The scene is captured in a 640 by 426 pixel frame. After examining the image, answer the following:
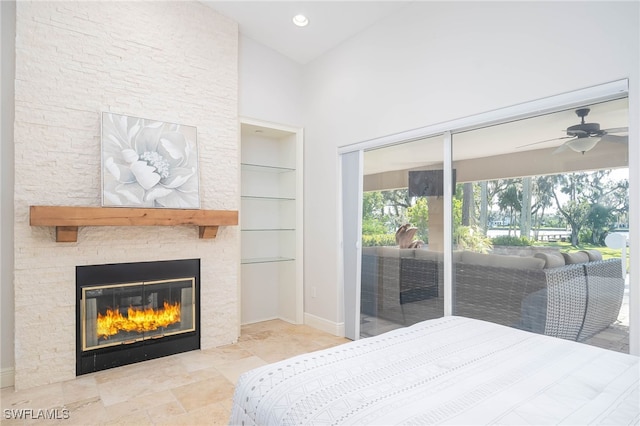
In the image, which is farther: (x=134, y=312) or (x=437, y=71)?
(x=134, y=312)

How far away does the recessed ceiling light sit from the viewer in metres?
3.55

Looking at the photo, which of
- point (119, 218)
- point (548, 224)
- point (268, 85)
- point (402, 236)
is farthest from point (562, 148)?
point (119, 218)

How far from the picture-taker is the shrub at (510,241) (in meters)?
2.48

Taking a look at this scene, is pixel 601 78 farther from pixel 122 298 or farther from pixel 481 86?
pixel 122 298

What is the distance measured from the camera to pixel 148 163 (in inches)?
122

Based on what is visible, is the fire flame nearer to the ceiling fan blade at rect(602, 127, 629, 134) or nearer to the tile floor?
the tile floor

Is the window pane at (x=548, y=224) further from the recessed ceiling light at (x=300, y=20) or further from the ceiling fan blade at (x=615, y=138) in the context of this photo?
the recessed ceiling light at (x=300, y=20)

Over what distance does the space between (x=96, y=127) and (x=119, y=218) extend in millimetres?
784

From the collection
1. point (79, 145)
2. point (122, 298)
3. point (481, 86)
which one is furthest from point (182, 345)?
point (481, 86)

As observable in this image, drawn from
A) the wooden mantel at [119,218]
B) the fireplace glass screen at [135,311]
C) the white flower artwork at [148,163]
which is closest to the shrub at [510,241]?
the wooden mantel at [119,218]

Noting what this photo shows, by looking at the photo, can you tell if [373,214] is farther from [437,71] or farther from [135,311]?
[135,311]

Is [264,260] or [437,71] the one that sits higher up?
[437,71]

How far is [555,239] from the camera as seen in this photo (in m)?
2.35

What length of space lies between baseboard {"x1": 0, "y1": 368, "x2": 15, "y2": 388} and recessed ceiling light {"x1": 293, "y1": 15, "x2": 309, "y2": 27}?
384cm
